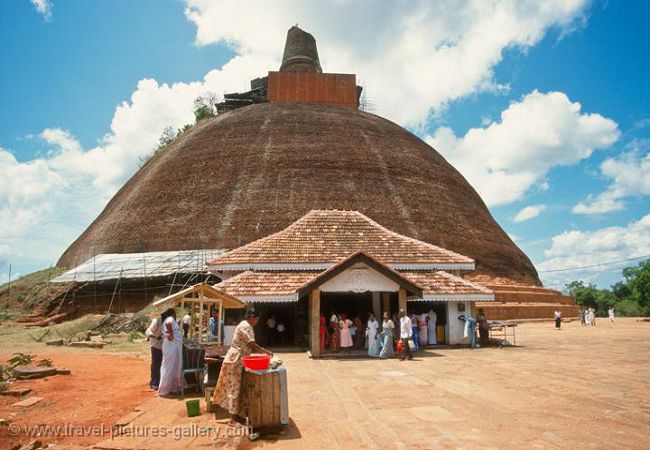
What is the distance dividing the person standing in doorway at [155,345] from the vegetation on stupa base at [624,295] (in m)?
40.4

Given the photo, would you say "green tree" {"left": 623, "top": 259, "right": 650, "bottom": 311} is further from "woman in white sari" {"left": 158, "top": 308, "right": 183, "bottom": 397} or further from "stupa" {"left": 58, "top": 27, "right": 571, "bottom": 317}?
"woman in white sari" {"left": 158, "top": 308, "right": 183, "bottom": 397}

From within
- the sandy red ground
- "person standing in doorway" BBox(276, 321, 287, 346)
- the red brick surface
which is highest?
the red brick surface

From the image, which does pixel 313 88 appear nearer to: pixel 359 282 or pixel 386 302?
pixel 386 302

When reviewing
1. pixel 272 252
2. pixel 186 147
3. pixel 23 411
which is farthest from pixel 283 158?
pixel 23 411

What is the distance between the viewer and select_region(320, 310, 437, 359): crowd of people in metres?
12.7

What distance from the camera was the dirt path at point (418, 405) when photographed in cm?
513

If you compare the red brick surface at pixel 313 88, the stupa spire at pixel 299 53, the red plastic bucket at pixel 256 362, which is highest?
the stupa spire at pixel 299 53

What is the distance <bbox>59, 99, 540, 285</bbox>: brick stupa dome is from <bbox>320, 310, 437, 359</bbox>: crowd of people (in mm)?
13513

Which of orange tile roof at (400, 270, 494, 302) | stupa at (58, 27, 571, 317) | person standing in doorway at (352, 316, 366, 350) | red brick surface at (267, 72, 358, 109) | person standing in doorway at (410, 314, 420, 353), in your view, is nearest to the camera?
person standing in doorway at (410, 314, 420, 353)

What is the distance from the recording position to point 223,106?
48.4 metres

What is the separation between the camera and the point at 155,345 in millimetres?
8422

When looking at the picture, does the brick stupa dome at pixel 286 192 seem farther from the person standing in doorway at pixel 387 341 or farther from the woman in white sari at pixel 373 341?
the person standing in doorway at pixel 387 341

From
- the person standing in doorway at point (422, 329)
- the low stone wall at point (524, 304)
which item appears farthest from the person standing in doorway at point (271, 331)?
the low stone wall at point (524, 304)

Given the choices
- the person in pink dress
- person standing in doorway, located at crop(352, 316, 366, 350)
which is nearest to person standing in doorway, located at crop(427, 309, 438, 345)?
person standing in doorway, located at crop(352, 316, 366, 350)
